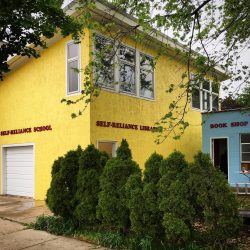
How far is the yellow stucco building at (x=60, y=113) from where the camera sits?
13.3 metres

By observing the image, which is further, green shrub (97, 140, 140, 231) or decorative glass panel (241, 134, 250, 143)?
decorative glass panel (241, 134, 250, 143)

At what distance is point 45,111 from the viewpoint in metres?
14.4

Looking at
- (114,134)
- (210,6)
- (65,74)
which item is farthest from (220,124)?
(210,6)

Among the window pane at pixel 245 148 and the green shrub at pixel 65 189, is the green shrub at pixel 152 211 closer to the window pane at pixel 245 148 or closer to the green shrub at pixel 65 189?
the green shrub at pixel 65 189

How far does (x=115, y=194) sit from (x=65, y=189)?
1.68 meters

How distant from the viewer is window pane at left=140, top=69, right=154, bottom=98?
15.7 meters

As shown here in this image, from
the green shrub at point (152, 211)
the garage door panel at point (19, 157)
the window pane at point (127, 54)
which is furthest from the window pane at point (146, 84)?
the green shrub at point (152, 211)

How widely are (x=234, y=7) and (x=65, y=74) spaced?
6946 mm

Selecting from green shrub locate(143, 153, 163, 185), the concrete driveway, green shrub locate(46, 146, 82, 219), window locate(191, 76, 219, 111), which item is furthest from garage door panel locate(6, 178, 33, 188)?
window locate(191, 76, 219, 111)

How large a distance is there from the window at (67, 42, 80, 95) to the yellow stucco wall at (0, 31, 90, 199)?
208 mm

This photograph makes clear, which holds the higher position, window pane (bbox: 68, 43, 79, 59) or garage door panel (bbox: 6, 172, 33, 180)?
window pane (bbox: 68, 43, 79, 59)

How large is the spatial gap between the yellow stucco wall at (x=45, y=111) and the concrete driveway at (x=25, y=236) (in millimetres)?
2654

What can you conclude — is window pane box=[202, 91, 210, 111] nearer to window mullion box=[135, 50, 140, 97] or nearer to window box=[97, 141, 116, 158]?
window mullion box=[135, 50, 140, 97]

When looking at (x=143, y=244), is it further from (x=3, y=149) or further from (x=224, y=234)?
(x=3, y=149)
